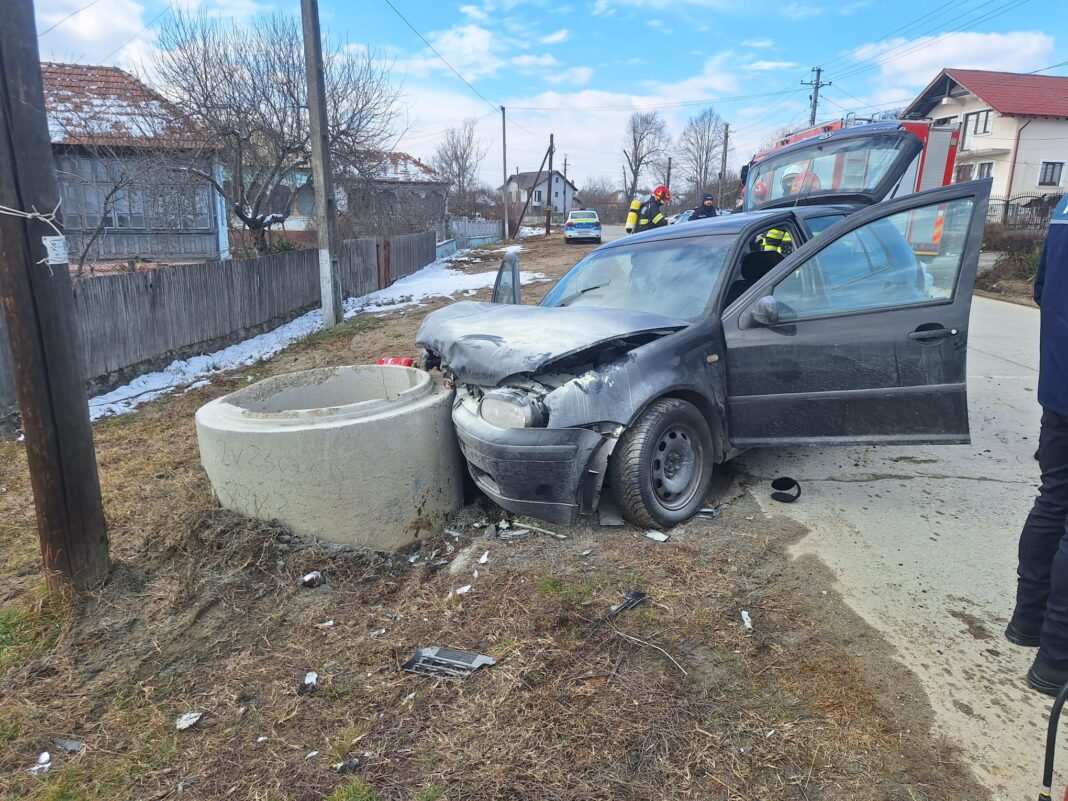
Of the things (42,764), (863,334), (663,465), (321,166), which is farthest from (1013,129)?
(42,764)

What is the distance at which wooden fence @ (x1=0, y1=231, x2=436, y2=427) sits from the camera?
7.91 m

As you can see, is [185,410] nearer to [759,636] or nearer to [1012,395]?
[759,636]

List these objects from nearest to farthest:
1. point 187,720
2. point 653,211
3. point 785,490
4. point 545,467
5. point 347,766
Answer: point 347,766 < point 187,720 < point 545,467 < point 785,490 < point 653,211

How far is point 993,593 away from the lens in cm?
311

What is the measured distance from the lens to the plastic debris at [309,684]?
2661 millimetres

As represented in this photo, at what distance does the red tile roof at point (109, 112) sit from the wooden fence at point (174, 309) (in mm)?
3513

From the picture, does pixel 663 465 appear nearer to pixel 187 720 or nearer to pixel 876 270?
pixel 876 270

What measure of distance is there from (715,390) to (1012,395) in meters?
4.15

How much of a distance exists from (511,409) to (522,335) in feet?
1.76

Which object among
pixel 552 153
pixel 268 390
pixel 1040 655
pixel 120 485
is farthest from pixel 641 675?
pixel 552 153

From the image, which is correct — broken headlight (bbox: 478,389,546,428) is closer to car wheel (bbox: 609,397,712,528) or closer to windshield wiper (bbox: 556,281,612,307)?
car wheel (bbox: 609,397,712,528)

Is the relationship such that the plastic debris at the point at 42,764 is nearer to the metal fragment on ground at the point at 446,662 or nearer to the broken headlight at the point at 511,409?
the metal fragment on ground at the point at 446,662

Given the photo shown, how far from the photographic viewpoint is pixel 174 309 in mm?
9422

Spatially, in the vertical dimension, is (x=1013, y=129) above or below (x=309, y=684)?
above
